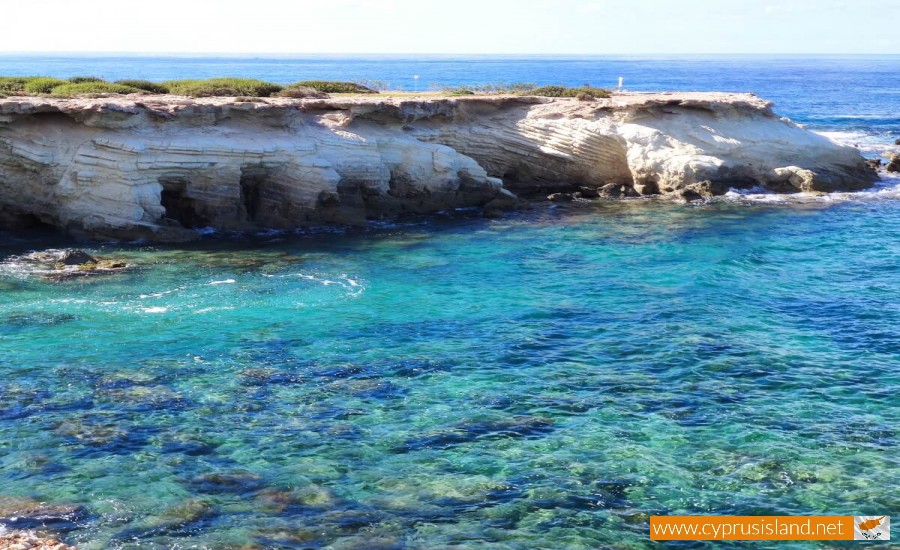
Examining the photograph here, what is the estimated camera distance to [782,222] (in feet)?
108

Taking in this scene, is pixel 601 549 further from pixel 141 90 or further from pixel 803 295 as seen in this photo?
pixel 141 90

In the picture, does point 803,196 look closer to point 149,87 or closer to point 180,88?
Answer: point 180,88

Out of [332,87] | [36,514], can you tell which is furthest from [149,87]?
[36,514]

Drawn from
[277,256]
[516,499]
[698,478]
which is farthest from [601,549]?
[277,256]

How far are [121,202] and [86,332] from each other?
8.97m

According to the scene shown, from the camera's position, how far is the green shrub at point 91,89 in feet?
106

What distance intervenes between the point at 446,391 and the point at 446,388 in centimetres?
15

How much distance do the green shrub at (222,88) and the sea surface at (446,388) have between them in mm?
8546

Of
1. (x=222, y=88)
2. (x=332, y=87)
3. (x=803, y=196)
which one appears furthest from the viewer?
(x=332, y=87)

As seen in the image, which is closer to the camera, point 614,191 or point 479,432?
point 479,432

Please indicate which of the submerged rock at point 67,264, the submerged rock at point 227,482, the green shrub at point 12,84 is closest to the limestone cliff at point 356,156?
the submerged rock at point 67,264

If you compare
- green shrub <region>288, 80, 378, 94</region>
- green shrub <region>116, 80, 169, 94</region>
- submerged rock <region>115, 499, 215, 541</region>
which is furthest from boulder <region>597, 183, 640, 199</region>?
submerged rock <region>115, 499, 215, 541</region>

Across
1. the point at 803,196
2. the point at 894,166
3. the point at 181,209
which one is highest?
the point at 894,166

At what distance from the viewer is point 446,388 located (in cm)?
1767
